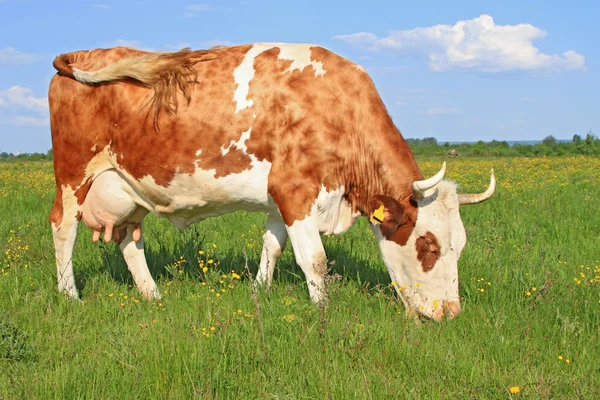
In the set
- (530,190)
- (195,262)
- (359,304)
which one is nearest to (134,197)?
(195,262)

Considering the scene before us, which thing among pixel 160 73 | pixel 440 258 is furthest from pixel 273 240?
pixel 160 73

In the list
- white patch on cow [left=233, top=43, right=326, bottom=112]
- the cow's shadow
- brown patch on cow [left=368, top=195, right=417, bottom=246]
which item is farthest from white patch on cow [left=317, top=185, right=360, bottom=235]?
white patch on cow [left=233, top=43, right=326, bottom=112]

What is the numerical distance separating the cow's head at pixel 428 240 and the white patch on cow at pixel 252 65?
4.53 feet

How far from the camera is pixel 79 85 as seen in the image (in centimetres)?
605

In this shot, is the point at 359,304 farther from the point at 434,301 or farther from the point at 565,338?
the point at 565,338

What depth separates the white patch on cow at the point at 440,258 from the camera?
5.32 metres

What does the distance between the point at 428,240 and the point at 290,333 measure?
1.68 metres

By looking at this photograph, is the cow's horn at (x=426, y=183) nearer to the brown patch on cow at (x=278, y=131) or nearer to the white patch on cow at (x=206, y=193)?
the brown patch on cow at (x=278, y=131)

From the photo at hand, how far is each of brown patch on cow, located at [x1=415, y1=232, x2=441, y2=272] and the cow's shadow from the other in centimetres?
77

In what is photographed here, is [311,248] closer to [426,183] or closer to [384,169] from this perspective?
[384,169]

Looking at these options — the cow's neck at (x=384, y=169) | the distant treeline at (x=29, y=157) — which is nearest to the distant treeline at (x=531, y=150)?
the distant treeline at (x=29, y=157)

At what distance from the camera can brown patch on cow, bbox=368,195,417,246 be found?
5.34 m

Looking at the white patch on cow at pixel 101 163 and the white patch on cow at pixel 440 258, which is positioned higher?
the white patch on cow at pixel 101 163

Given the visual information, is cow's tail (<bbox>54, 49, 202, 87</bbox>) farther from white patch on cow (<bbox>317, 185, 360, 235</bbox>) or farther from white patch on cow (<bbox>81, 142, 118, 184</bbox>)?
white patch on cow (<bbox>317, 185, 360, 235</bbox>)
